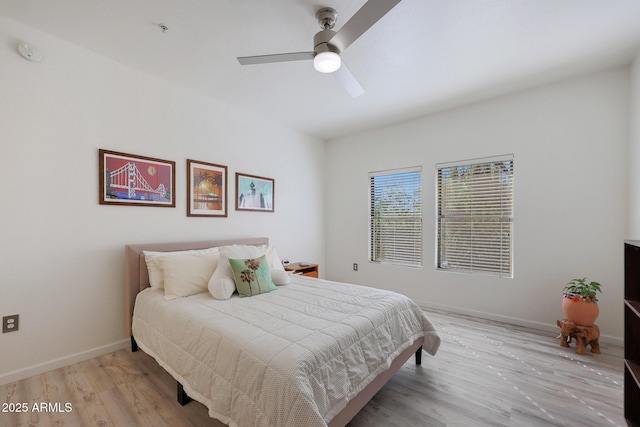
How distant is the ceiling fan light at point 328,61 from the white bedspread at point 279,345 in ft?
5.66

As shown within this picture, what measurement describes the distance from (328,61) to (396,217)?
2.80m

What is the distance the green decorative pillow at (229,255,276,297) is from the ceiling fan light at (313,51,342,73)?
171 centimetres

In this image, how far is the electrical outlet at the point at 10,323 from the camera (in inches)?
79.0

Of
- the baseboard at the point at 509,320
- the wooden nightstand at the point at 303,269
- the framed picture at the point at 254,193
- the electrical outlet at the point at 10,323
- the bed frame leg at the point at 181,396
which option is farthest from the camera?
the wooden nightstand at the point at 303,269

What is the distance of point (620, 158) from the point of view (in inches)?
103

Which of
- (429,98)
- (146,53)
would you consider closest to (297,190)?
(429,98)

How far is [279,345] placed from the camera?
1387 mm

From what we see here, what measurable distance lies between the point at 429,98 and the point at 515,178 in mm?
1381

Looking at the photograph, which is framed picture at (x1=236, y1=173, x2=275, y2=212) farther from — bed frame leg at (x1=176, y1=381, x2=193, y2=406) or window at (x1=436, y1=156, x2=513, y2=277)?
window at (x1=436, y1=156, x2=513, y2=277)

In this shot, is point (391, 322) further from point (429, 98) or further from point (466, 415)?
point (429, 98)

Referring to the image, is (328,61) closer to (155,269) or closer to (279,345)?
(279,345)

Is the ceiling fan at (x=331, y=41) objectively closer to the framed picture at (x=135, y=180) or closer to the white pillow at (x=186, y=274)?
the framed picture at (x=135, y=180)

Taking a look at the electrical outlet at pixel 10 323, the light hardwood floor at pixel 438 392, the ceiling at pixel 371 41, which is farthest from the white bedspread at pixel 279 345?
the ceiling at pixel 371 41

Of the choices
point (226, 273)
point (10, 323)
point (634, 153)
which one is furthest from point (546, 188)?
point (10, 323)
